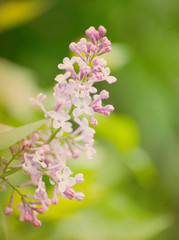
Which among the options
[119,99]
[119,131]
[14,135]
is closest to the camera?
[14,135]

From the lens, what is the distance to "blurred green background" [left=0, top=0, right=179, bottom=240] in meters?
0.76

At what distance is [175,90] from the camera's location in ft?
3.67

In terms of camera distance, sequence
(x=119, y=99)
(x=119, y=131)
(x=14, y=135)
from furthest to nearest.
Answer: (x=119, y=99)
(x=119, y=131)
(x=14, y=135)

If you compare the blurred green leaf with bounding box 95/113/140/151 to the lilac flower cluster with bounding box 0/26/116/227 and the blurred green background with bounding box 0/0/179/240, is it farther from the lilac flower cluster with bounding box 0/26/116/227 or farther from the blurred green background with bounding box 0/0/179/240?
the lilac flower cluster with bounding box 0/26/116/227

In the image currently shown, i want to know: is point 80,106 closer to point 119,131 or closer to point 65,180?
point 65,180

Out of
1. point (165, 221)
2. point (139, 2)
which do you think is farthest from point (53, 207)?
point (139, 2)

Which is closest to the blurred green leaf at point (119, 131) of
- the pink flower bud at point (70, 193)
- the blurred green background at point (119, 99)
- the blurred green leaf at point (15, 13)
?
the blurred green background at point (119, 99)

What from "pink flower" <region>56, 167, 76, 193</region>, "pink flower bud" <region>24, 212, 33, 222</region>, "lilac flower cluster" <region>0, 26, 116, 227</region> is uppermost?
"lilac flower cluster" <region>0, 26, 116, 227</region>

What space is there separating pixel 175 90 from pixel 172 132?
0.40 ft

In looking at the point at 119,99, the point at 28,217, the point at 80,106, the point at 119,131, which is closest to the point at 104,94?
the point at 80,106

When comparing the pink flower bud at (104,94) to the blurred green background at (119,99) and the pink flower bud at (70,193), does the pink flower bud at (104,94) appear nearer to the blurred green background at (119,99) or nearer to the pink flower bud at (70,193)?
the pink flower bud at (70,193)

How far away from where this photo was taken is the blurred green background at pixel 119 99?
76 cm

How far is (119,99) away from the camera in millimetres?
1051

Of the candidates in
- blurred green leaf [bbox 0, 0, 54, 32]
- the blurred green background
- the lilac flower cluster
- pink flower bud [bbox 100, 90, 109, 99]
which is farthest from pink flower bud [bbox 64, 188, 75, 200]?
blurred green leaf [bbox 0, 0, 54, 32]
